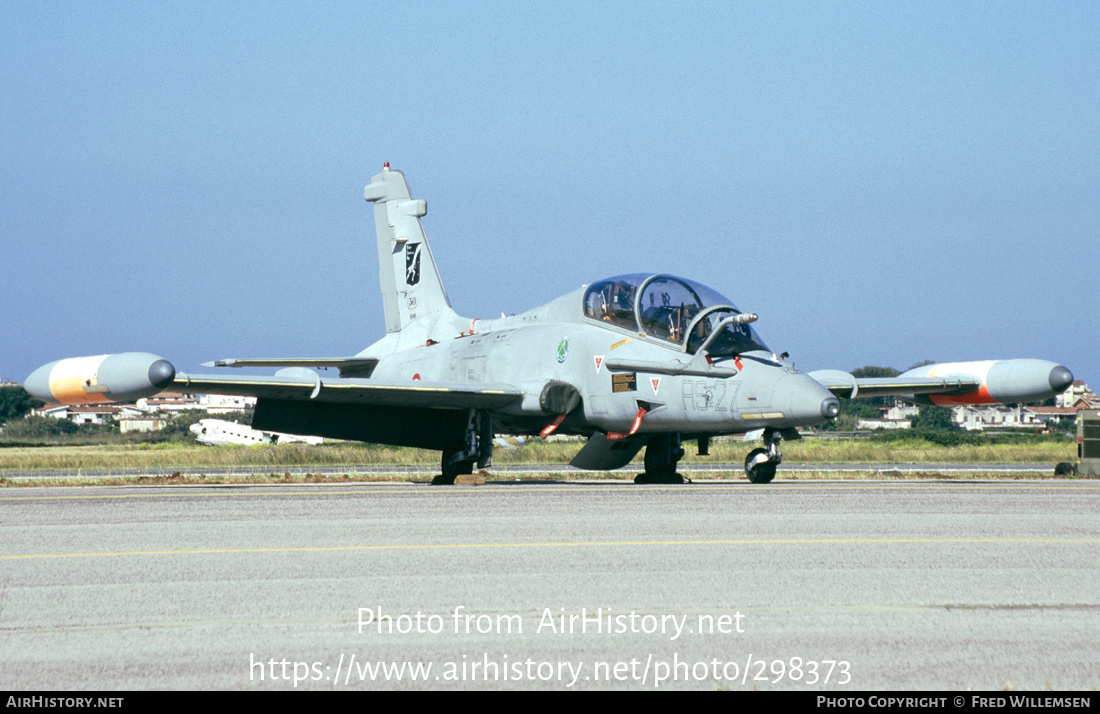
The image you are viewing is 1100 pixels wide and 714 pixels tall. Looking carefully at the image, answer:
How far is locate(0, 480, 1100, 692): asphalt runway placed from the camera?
488cm

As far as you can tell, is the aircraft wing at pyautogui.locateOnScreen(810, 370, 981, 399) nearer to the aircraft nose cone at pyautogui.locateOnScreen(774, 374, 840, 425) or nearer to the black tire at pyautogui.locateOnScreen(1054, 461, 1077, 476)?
the aircraft nose cone at pyautogui.locateOnScreen(774, 374, 840, 425)

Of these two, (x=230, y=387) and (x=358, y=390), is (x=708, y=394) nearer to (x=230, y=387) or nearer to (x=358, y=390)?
(x=358, y=390)

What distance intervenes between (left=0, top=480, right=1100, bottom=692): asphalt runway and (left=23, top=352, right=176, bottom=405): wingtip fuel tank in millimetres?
5654

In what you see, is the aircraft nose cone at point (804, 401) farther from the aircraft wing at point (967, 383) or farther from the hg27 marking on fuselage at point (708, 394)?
the aircraft wing at point (967, 383)

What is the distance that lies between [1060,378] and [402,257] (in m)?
14.4

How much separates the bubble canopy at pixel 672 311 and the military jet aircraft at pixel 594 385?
2 cm

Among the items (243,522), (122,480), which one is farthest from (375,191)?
(243,522)

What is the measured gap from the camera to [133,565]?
7.69m

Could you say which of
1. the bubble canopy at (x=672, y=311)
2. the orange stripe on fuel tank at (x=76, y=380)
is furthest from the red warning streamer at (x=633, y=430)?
the orange stripe on fuel tank at (x=76, y=380)

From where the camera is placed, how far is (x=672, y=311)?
1775 centimetres

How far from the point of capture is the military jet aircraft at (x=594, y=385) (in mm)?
16672

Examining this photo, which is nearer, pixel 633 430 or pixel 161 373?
pixel 161 373

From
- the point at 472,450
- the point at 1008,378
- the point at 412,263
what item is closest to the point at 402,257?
the point at 412,263

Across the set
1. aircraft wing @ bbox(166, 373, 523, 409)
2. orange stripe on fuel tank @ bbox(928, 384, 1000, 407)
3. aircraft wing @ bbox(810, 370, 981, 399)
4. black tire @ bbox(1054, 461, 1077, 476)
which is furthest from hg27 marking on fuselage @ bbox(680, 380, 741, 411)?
black tire @ bbox(1054, 461, 1077, 476)
